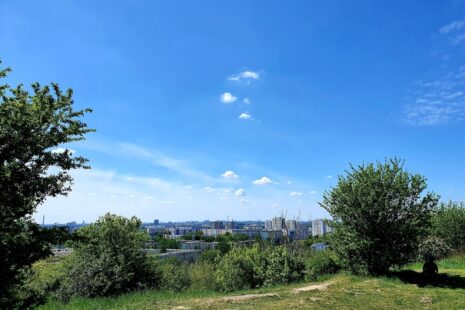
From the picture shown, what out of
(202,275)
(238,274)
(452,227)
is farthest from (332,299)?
(202,275)

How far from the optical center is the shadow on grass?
14.0m

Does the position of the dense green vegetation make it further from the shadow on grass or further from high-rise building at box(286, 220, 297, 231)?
high-rise building at box(286, 220, 297, 231)

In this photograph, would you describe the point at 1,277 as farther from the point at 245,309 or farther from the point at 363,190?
the point at 363,190

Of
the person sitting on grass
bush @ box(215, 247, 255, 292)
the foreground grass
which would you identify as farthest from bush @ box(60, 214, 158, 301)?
the person sitting on grass

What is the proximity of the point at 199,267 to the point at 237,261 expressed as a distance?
45.8 feet

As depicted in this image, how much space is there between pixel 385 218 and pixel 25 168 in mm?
13506

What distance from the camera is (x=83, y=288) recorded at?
13.8 m

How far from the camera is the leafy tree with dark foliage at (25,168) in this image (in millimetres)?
5742

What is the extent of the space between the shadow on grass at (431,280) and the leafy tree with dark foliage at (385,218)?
0.66 metres

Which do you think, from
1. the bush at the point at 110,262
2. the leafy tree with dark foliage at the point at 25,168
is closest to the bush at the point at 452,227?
the bush at the point at 110,262

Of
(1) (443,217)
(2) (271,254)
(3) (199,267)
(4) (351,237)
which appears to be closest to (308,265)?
(2) (271,254)

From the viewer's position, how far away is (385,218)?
15.5 m

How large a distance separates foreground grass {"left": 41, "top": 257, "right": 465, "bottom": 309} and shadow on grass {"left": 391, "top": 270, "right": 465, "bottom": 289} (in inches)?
1.4

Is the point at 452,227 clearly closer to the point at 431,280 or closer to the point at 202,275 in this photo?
the point at 431,280
